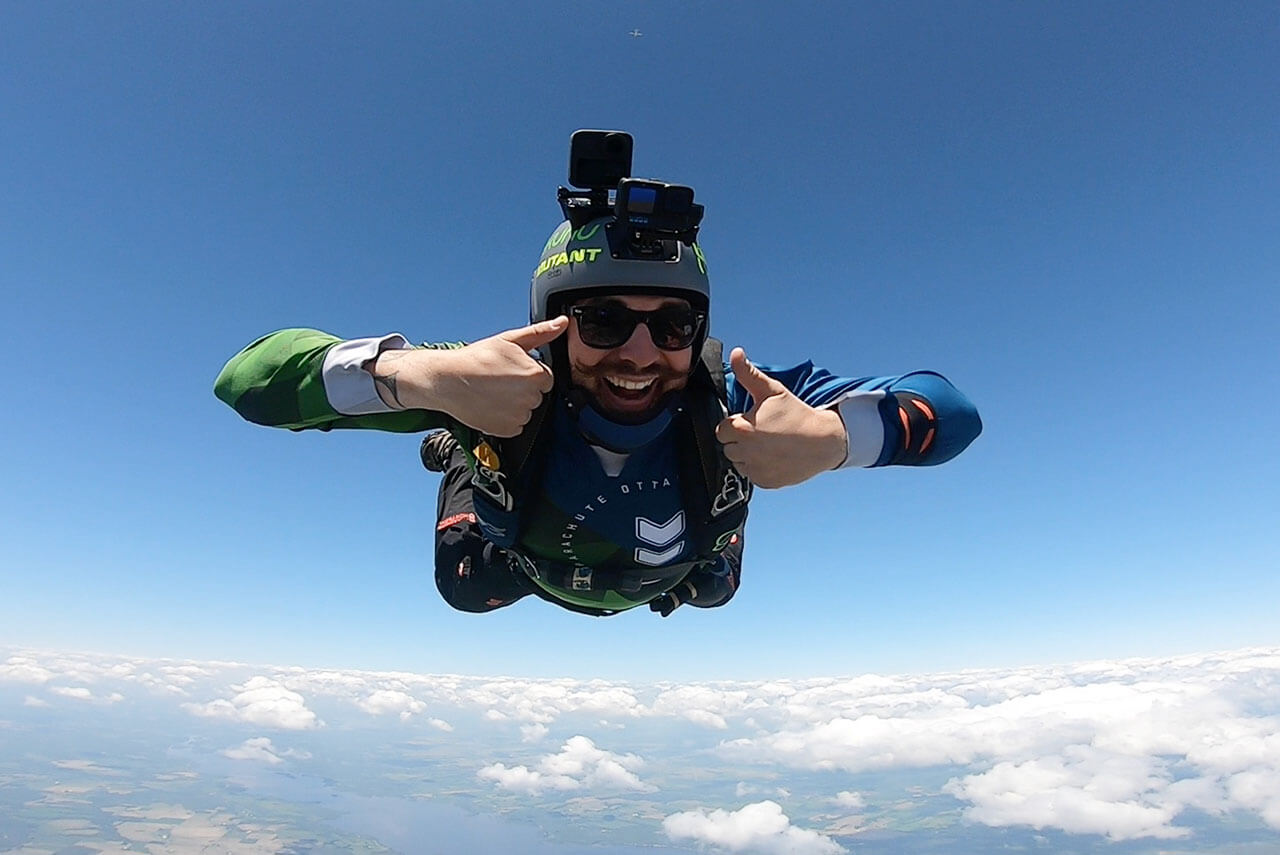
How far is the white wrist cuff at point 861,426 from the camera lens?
2.00 metres

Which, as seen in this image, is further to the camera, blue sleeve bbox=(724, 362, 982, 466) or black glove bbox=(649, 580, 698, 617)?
black glove bbox=(649, 580, 698, 617)

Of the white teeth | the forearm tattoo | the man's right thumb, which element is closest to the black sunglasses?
the white teeth

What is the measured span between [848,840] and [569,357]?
793 feet

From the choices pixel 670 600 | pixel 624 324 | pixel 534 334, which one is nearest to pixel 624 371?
pixel 624 324

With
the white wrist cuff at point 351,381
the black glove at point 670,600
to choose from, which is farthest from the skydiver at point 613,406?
the black glove at point 670,600

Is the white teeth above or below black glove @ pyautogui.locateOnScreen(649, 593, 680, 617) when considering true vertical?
above

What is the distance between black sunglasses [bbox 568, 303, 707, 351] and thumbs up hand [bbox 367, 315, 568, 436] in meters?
0.44

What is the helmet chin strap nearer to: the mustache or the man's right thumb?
the mustache

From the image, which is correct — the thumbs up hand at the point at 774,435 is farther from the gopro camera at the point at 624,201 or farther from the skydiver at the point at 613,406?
the gopro camera at the point at 624,201

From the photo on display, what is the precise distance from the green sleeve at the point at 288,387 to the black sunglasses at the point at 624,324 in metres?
0.61

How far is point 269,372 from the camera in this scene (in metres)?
1.97

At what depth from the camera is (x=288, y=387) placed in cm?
194

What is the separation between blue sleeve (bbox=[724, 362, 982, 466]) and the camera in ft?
6.81

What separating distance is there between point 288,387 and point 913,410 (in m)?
2.01
